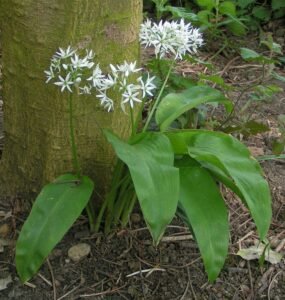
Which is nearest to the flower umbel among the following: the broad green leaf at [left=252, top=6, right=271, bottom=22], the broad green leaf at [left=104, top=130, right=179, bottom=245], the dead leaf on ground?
the broad green leaf at [left=104, top=130, right=179, bottom=245]

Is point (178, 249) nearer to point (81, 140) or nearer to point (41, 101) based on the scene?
point (81, 140)

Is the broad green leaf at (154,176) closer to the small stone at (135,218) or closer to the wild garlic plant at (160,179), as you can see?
the wild garlic plant at (160,179)

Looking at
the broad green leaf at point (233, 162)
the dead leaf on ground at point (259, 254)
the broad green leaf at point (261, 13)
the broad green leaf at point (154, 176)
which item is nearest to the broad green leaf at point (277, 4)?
the broad green leaf at point (261, 13)

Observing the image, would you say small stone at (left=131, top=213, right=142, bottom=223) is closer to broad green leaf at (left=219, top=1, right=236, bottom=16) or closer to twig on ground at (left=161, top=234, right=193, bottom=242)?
twig on ground at (left=161, top=234, right=193, bottom=242)

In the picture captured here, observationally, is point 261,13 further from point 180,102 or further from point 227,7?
point 180,102

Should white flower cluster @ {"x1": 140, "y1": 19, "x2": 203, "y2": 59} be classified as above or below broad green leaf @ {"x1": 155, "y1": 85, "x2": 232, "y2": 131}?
above

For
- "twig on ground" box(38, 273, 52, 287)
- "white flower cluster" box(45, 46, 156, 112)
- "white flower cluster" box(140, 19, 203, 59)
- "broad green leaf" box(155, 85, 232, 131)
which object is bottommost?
"twig on ground" box(38, 273, 52, 287)

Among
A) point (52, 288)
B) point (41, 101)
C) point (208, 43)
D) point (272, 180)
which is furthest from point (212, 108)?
point (52, 288)

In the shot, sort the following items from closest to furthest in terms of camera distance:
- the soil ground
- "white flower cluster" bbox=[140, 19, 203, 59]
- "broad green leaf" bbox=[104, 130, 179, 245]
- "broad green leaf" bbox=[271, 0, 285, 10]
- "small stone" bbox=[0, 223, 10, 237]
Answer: "broad green leaf" bbox=[104, 130, 179, 245] → "white flower cluster" bbox=[140, 19, 203, 59] → the soil ground → "small stone" bbox=[0, 223, 10, 237] → "broad green leaf" bbox=[271, 0, 285, 10]
